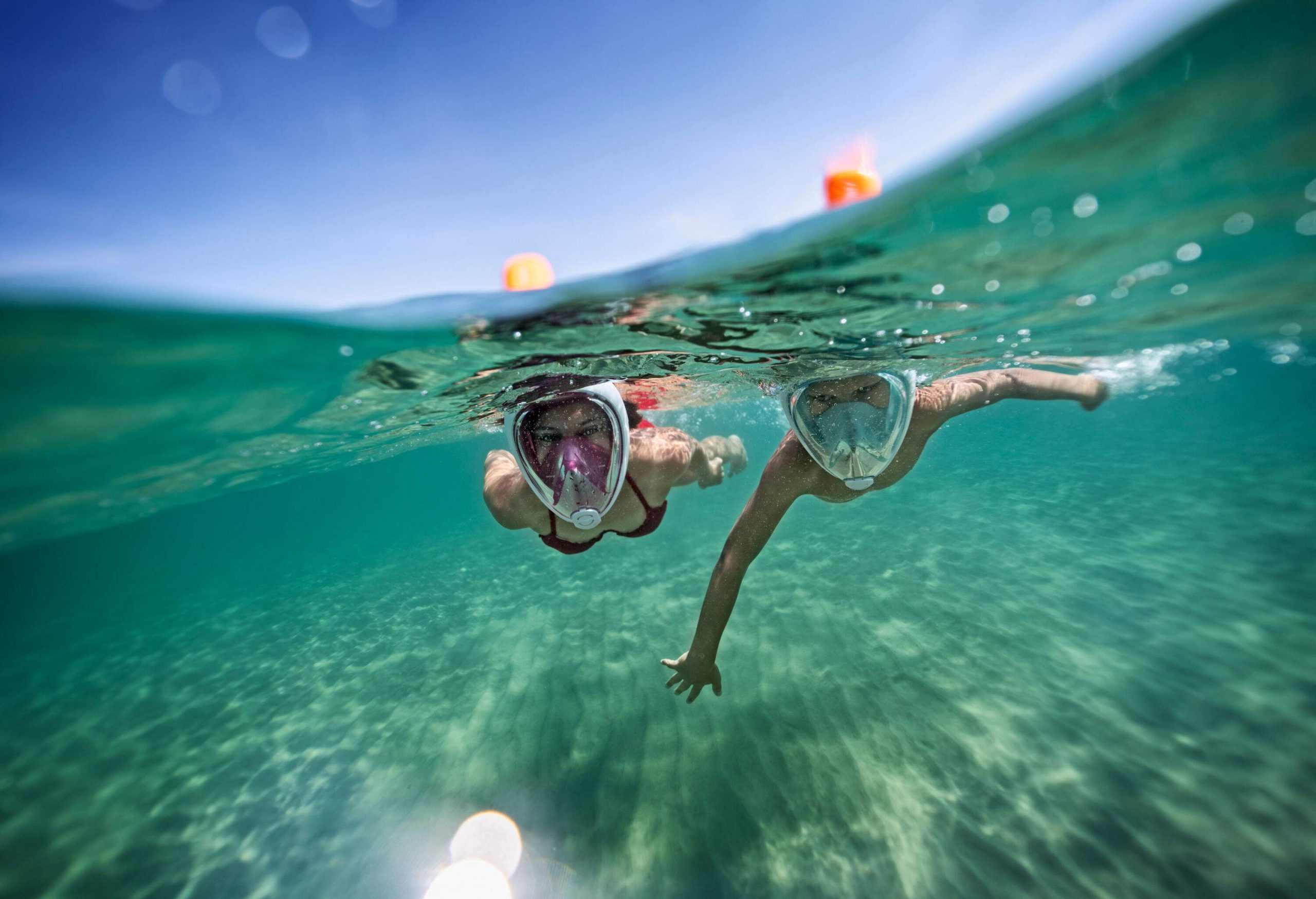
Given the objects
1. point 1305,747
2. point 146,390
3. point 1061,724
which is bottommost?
point 1061,724

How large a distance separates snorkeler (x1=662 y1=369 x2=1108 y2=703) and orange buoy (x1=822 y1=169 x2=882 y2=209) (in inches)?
65.9

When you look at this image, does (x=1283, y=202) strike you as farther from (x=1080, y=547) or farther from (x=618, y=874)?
(x=618, y=874)

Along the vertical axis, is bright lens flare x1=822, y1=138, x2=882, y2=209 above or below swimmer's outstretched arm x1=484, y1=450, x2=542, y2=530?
above

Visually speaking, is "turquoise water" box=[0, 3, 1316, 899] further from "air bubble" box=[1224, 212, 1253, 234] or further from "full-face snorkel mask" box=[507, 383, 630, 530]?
"full-face snorkel mask" box=[507, 383, 630, 530]

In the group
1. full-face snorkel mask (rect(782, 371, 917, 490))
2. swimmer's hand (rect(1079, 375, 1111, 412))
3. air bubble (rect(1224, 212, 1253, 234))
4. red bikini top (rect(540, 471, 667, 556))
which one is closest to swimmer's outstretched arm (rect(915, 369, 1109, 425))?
swimmer's hand (rect(1079, 375, 1111, 412))

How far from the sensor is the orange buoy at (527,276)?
14.0ft

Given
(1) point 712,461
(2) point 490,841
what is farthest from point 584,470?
(2) point 490,841

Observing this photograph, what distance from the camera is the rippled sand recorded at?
13.1ft

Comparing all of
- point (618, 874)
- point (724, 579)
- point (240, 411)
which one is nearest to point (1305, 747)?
point (724, 579)

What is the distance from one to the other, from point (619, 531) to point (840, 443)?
2.50 m

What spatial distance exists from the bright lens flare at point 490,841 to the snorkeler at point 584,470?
9.81 feet

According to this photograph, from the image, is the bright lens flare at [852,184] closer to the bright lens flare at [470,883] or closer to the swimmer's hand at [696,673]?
the swimmer's hand at [696,673]

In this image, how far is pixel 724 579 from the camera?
146 inches

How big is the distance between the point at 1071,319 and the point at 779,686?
800 cm
